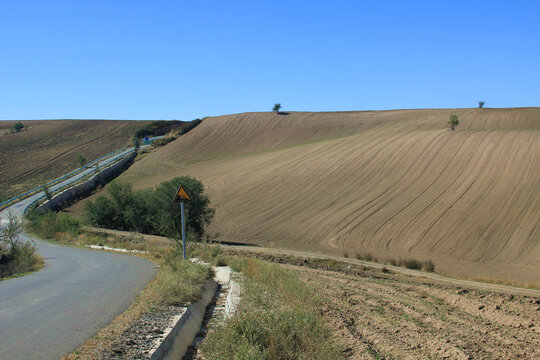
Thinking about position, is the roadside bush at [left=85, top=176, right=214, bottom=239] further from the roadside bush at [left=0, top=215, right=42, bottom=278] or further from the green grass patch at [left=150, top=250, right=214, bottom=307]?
the green grass patch at [left=150, top=250, right=214, bottom=307]

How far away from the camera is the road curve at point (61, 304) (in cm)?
737

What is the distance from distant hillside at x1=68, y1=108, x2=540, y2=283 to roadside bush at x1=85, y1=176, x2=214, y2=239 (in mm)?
3953

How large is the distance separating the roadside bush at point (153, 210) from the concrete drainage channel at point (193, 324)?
64.3ft

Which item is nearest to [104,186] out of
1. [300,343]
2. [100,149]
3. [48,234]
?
[100,149]

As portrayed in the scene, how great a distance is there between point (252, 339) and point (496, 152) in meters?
45.1

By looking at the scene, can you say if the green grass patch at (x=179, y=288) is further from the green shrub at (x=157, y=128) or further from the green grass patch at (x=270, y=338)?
the green shrub at (x=157, y=128)

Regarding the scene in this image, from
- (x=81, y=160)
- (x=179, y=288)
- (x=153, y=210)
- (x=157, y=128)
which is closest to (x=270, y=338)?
(x=179, y=288)

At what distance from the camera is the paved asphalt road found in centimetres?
736

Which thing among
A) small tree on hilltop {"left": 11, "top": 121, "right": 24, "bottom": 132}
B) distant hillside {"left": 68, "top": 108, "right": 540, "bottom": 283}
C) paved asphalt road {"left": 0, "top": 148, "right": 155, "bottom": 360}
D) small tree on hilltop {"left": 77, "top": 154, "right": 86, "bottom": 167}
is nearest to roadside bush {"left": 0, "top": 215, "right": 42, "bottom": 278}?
paved asphalt road {"left": 0, "top": 148, "right": 155, "bottom": 360}

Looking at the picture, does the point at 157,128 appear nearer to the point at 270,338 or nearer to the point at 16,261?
the point at 16,261

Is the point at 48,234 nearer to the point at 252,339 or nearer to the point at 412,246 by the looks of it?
the point at 412,246

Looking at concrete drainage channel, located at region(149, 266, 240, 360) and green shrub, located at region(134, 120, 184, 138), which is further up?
green shrub, located at region(134, 120, 184, 138)

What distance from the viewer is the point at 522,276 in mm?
26047

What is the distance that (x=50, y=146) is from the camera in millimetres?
94125
